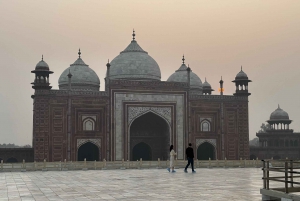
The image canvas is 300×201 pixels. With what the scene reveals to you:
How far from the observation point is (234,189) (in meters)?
10.1

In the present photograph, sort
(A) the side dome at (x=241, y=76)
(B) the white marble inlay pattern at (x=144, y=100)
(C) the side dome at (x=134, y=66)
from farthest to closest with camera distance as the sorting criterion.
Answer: (A) the side dome at (x=241, y=76) → (C) the side dome at (x=134, y=66) → (B) the white marble inlay pattern at (x=144, y=100)

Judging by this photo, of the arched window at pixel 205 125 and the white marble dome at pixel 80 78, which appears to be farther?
the white marble dome at pixel 80 78

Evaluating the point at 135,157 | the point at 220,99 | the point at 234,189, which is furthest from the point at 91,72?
the point at 234,189

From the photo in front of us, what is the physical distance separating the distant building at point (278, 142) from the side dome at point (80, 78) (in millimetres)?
15769

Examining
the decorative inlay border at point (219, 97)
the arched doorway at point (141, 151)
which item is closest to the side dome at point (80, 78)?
the arched doorway at point (141, 151)

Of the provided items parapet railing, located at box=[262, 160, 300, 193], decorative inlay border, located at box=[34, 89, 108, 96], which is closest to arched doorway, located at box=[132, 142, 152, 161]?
decorative inlay border, located at box=[34, 89, 108, 96]

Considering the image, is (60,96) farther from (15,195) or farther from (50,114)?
(15,195)

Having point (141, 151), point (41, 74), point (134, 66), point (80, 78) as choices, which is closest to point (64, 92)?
point (41, 74)

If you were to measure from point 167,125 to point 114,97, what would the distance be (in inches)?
185

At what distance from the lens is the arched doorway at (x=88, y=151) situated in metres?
32.7

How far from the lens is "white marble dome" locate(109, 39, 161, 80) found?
36031mm

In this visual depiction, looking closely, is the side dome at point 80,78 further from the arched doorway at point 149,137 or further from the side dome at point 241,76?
the side dome at point 241,76

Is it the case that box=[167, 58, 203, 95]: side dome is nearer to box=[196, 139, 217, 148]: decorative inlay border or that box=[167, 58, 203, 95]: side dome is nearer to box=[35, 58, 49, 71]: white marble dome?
box=[196, 139, 217, 148]: decorative inlay border

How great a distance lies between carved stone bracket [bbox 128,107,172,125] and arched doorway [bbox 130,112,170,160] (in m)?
1.33
